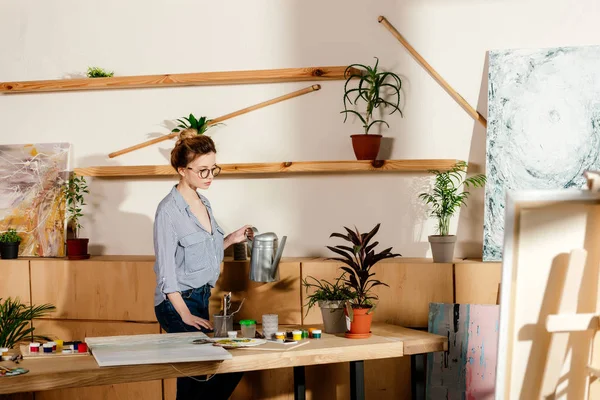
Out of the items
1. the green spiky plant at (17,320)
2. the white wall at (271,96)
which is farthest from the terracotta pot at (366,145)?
the green spiky plant at (17,320)

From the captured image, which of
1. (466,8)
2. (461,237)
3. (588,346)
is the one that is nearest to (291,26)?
(466,8)

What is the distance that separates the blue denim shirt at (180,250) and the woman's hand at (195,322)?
128 mm

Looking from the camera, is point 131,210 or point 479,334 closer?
point 479,334

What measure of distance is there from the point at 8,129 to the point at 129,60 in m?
0.88

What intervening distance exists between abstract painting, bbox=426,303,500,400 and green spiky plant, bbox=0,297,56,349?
82.1 inches

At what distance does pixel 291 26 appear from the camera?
4152 mm

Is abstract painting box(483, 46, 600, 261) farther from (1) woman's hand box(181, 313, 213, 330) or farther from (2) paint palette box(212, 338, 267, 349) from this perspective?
(1) woman's hand box(181, 313, 213, 330)

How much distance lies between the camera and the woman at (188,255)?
3301mm

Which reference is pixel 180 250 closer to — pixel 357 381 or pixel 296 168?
pixel 296 168

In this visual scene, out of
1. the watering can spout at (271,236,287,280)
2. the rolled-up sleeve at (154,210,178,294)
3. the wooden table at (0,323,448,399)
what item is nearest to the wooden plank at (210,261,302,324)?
the watering can spout at (271,236,287,280)

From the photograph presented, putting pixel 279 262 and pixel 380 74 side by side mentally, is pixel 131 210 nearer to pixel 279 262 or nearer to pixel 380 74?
pixel 279 262

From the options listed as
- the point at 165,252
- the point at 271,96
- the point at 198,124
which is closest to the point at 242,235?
the point at 165,252

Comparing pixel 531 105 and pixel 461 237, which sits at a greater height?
pixel 531 105

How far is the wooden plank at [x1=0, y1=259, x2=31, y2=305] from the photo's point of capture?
421cm
